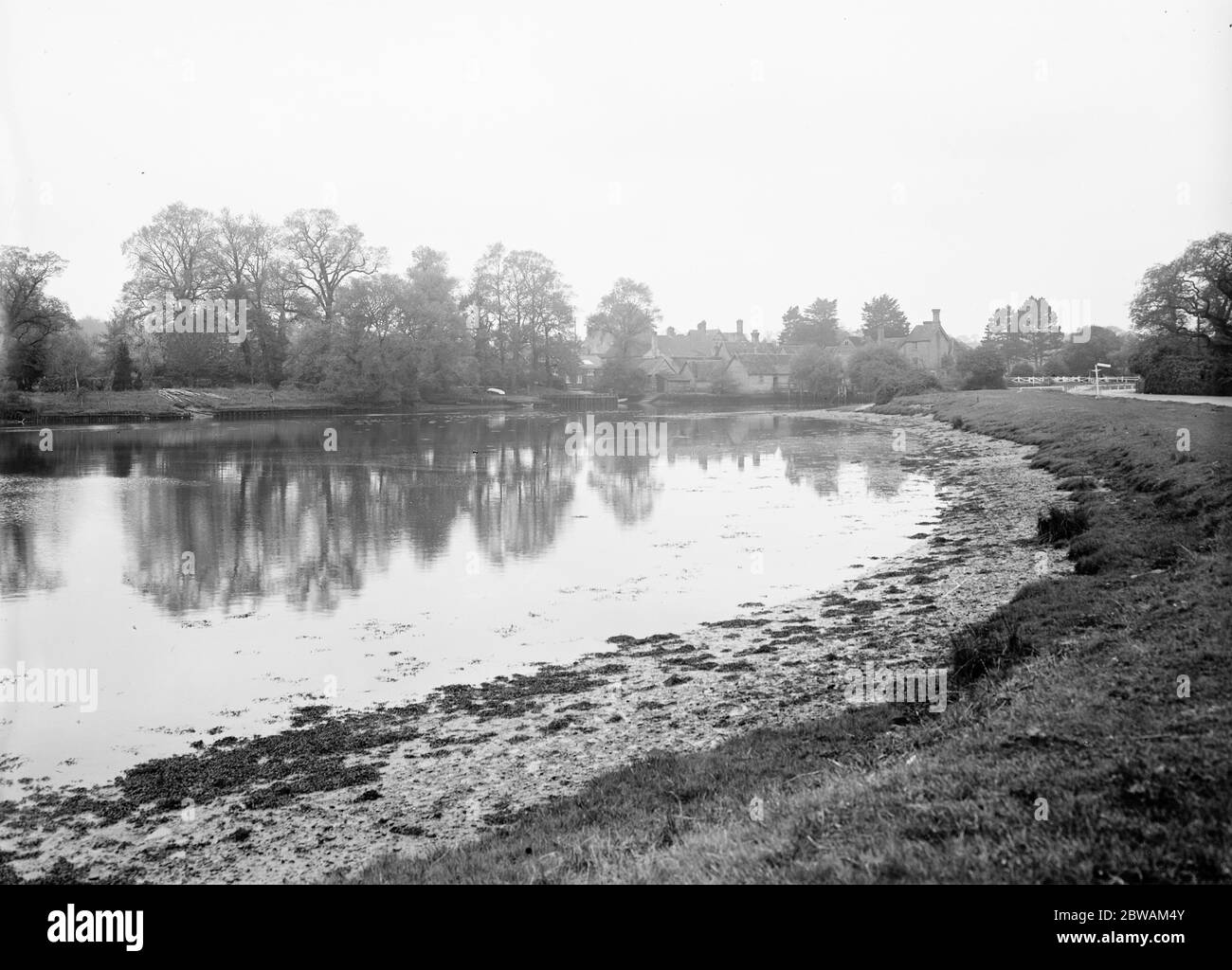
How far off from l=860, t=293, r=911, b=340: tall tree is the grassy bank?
13403 centimetres

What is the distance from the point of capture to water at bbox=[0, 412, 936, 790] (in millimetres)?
11859

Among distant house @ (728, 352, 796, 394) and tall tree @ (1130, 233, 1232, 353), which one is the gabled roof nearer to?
distant house @ (728, 352, 796, 394)

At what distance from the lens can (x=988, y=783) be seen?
561cm

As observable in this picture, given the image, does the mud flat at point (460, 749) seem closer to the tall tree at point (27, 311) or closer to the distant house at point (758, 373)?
the tall tree at point (27, 311)

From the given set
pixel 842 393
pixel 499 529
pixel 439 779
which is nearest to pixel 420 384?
pixel 842 393

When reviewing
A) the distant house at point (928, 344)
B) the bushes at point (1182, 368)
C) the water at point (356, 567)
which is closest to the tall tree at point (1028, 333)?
the distant house at point (928, 344)

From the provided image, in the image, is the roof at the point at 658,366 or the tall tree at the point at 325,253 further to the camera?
the roof at the point at 658,366

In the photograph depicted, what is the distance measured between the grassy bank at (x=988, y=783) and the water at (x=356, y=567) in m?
5.06

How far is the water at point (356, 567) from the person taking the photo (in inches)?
467

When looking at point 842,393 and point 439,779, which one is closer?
point 439,779

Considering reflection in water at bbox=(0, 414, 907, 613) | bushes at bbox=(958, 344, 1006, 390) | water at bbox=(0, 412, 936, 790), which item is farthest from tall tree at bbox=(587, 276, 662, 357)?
water at bbox=(0, 412, 936, 790)

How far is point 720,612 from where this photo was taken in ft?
50.1
